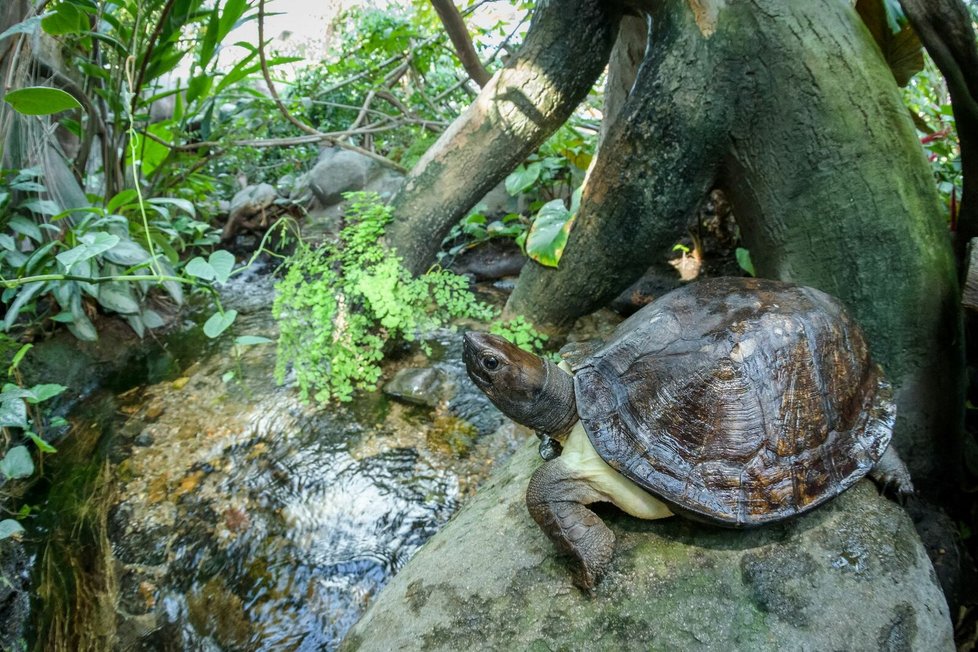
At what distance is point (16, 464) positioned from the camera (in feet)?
7.28

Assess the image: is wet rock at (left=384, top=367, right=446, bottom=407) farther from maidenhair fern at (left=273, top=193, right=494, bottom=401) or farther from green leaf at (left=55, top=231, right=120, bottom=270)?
green leaf at (left=55, top=231, right=120, bottom=270)

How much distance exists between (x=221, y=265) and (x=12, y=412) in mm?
947

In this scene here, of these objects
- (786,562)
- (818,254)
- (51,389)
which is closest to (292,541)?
(51,389)

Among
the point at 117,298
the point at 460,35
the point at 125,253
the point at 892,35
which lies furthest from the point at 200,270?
the point at 892,35

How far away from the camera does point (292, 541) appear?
2.43 metres

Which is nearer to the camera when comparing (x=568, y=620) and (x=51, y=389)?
(x=568, y=620)

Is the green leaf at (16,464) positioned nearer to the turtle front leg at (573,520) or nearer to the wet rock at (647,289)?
the turtle front leg at (573,520)

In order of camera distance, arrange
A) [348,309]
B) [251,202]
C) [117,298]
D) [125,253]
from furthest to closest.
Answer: [251,202], [117,298], [348,309], [125,253]

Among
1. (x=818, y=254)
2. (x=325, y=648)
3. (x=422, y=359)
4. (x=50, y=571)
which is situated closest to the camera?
(x=325, y=648)

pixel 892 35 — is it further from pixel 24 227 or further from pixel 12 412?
pixel 24 227

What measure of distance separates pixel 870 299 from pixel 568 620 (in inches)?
71.1

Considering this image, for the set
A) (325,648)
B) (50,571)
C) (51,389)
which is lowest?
(325,648)

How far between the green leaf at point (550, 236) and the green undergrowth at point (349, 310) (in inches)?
15.5

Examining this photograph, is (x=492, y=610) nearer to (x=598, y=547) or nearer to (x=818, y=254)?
(x=598, y=547)
